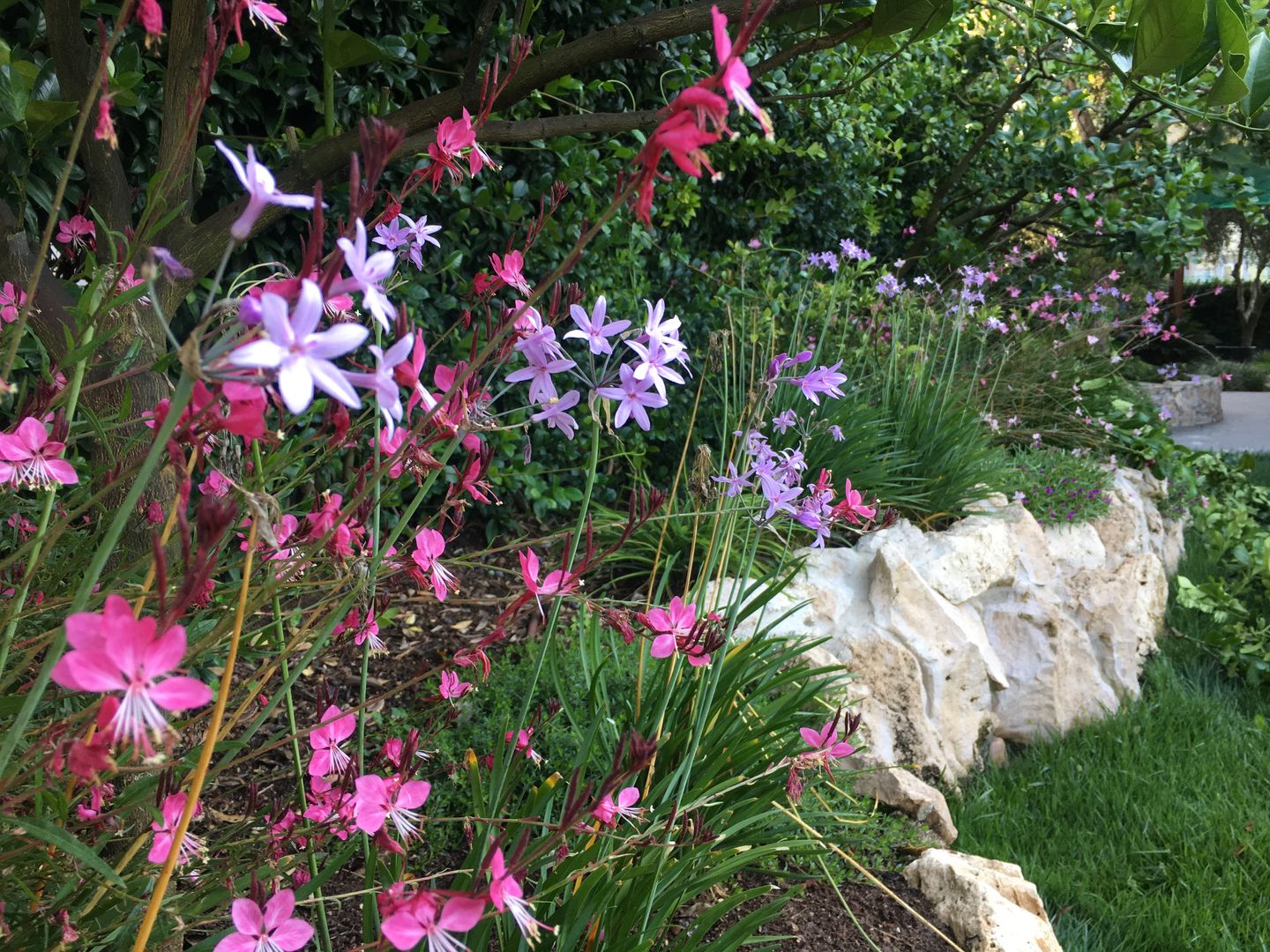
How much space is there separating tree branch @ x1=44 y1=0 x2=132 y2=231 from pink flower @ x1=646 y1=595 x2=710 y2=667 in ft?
3.74

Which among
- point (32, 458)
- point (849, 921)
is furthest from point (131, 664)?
point (849, 921)

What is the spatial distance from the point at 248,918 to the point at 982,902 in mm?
1537

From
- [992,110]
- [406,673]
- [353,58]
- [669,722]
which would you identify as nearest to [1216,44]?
[353,58]

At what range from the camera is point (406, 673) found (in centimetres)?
265

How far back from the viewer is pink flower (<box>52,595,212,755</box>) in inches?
18.8

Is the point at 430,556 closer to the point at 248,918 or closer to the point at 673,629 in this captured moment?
the point at 673,629

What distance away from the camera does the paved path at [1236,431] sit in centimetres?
877

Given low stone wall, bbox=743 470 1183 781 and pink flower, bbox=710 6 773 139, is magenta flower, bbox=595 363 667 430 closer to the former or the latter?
pink flower, bbox=710 6 773 139

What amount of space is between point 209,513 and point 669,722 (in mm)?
1478

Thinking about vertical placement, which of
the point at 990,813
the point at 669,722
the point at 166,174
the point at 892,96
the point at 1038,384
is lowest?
the point at 990,813

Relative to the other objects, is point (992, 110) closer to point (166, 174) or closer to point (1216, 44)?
point (1216, 44)

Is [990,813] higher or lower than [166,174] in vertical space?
lower

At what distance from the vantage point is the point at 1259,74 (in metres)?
1.51

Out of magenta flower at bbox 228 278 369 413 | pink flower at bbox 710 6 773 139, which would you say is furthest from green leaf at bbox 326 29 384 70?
magenta flower at bbox 228 278 369 413
